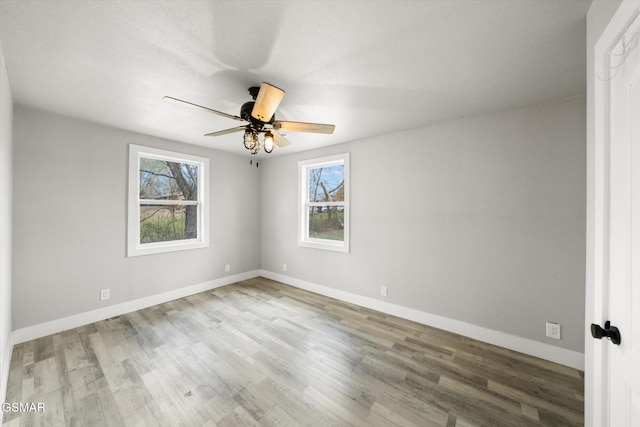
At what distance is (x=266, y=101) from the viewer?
1.67 m

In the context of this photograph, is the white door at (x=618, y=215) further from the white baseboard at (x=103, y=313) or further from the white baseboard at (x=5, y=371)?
the white baseboard at (x=103, y=313)

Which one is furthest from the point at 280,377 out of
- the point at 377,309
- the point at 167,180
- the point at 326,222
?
the point at 167,180

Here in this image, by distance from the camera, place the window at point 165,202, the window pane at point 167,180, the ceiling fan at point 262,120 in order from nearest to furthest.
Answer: the ceiling fan at point 262,120
the window at point 165,202
the window pane at point 167,180

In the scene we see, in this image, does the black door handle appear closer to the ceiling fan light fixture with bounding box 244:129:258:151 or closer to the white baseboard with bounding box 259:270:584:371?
the white baseboard with bounding box 259:270:584:371

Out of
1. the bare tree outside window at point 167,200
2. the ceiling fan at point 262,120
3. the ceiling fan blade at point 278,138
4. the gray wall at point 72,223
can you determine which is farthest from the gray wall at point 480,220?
the gray wall at point 72,223

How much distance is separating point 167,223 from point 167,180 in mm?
673

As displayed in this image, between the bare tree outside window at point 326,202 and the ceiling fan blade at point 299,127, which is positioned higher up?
the ceiling fan blade at point 299,127

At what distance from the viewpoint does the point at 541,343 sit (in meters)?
2.24

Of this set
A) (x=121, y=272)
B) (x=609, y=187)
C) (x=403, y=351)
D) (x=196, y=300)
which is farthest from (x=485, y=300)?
(x=121, y=272)

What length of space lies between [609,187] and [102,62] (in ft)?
9.90

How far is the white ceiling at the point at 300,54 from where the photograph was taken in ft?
4.06

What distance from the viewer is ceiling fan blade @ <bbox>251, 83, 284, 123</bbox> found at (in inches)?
61.2

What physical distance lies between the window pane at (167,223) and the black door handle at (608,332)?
4.45 metres

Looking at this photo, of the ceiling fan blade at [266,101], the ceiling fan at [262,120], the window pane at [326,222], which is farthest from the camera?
the window pane at [326,222]
